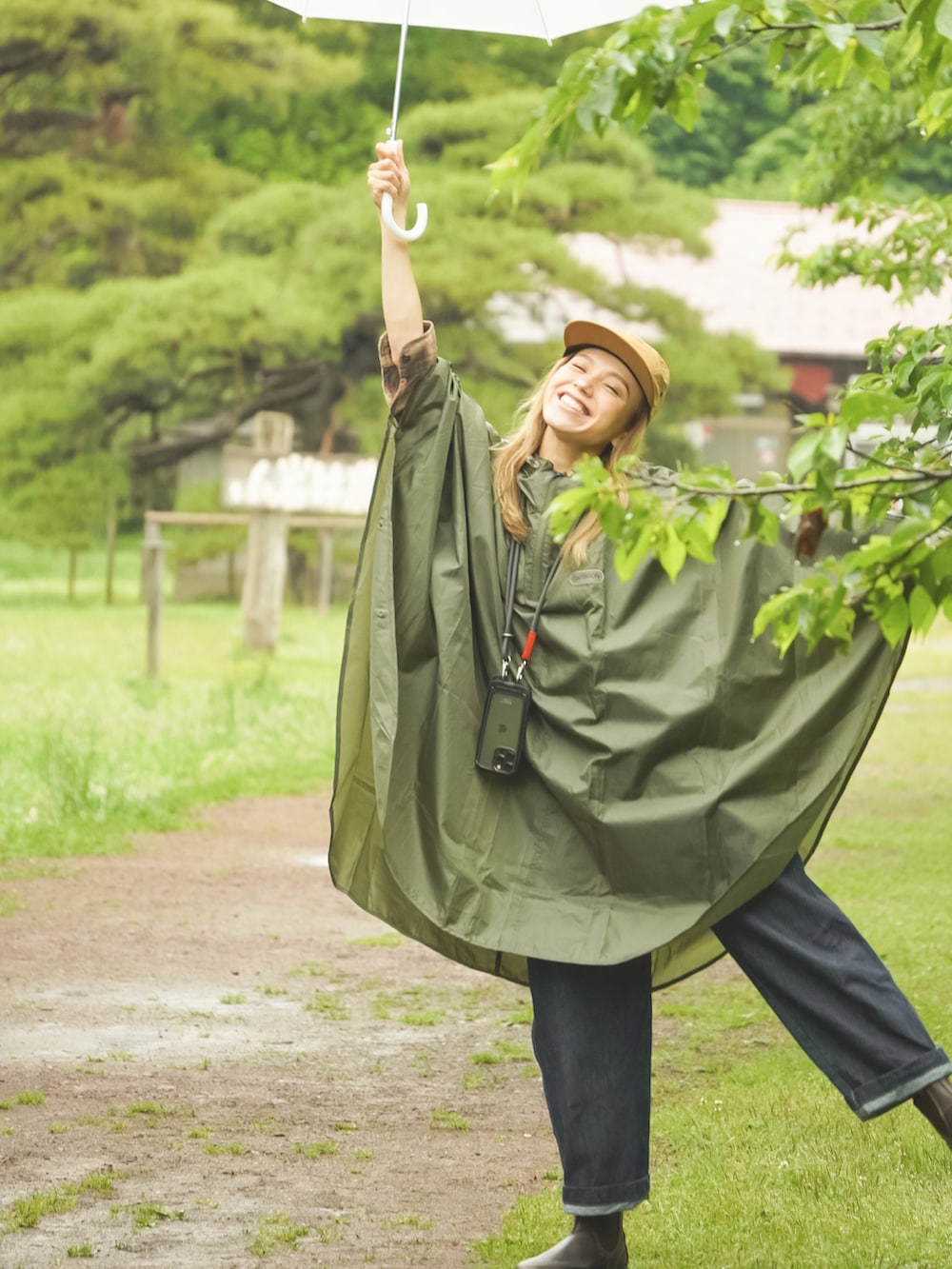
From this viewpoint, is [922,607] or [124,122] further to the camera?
[124,122]

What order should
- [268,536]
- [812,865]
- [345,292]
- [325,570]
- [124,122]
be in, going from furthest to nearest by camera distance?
1. [325,570]
2. [124,122]
3. [345,292]
4. [268,536]
5. [812,865]

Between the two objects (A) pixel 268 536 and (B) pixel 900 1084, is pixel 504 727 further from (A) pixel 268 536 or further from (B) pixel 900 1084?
(A) pixel 268 536

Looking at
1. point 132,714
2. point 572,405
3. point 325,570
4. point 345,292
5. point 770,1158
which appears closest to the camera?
point 572,405

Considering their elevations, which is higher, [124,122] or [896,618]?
[896,618]

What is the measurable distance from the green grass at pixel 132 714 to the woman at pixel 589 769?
4406mm

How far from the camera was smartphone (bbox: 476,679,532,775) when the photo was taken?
294cm

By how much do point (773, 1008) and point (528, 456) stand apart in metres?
1.01

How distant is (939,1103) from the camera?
291 cm

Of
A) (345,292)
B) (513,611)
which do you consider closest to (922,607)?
(513,611)

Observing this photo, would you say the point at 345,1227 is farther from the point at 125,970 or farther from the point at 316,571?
the point at 316,571

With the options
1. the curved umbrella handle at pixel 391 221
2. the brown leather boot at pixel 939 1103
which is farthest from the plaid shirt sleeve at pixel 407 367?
the brown leather boot at pixel 939 1103

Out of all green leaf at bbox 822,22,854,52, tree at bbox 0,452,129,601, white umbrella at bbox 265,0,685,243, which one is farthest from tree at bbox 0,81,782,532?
green leaf at bbox 822,22,854,52

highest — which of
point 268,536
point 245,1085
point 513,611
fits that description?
point 513,611

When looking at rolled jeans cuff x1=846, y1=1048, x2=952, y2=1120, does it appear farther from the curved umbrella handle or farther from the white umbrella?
→ the white umbrella
